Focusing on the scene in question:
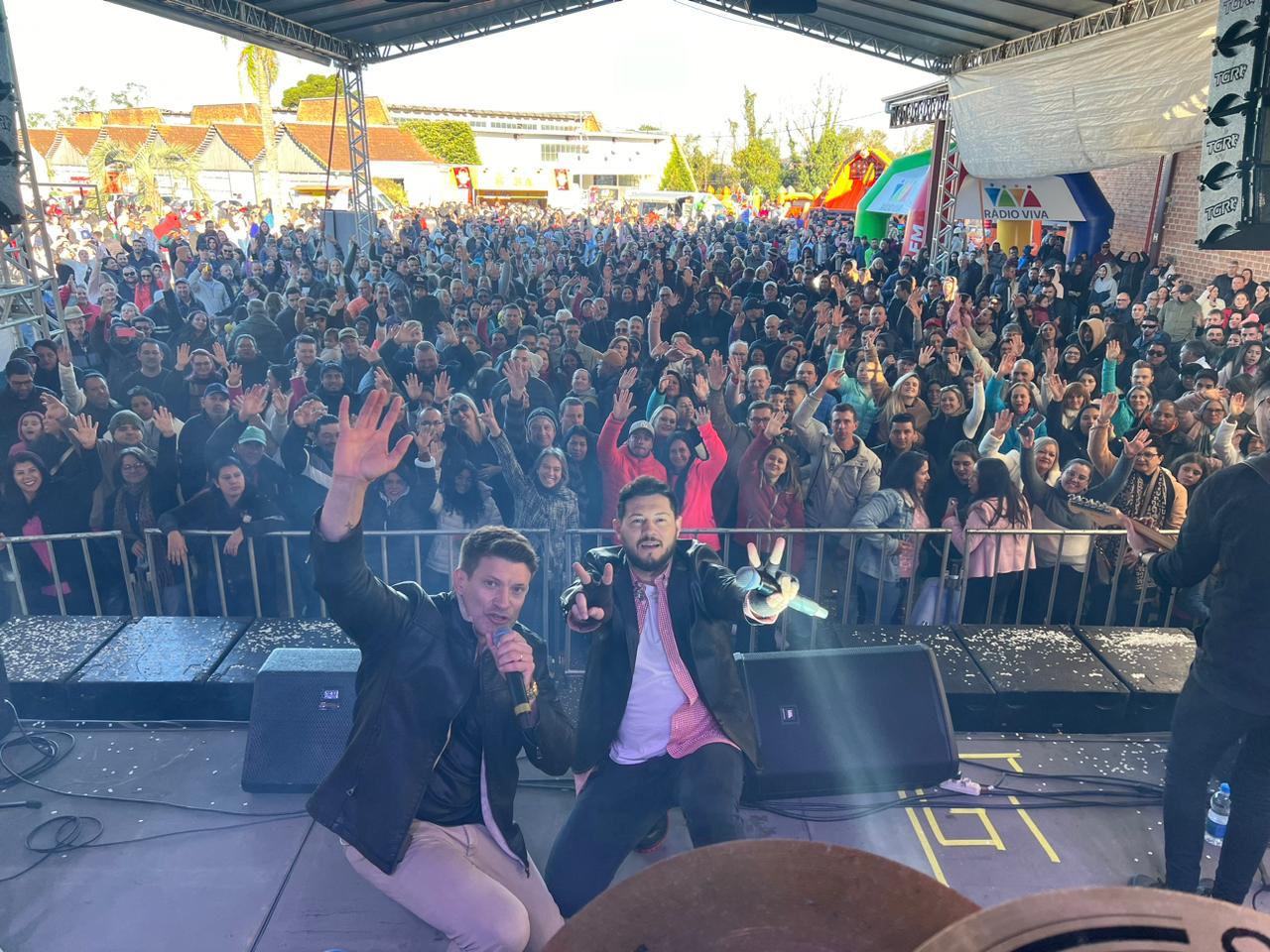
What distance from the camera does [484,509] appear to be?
5.75m

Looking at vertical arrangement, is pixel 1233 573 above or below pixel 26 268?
below

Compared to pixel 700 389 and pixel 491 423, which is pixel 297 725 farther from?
pixel 700 389

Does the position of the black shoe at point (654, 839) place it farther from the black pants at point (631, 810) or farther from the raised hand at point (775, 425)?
the raised hand at point (775, 425)

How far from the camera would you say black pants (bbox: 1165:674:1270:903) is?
122 inches

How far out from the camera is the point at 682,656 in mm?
3334

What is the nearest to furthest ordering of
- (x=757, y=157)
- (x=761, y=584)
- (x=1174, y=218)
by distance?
1. (x=761, y=584)
2. (x=1174, y=218)
3. (x=757, y=157)

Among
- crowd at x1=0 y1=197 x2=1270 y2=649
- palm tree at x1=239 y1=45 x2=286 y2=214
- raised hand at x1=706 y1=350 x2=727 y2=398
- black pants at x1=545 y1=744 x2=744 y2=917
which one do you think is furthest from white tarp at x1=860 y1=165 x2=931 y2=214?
palm tree at x1=239 y1=45 x2=286 y2=214

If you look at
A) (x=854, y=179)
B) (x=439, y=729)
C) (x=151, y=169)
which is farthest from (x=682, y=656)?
(x=151, y=169)

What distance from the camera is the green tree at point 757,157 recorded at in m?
64.3

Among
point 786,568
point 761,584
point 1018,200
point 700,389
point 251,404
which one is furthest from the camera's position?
point 1018,200

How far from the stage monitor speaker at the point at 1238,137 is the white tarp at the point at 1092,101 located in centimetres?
554

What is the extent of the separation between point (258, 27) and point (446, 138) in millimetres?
67726

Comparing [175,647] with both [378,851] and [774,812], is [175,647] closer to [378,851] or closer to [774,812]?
[378,851]

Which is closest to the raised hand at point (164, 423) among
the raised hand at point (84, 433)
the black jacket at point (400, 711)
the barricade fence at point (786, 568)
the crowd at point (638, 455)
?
the crowd at point (638, 455)
